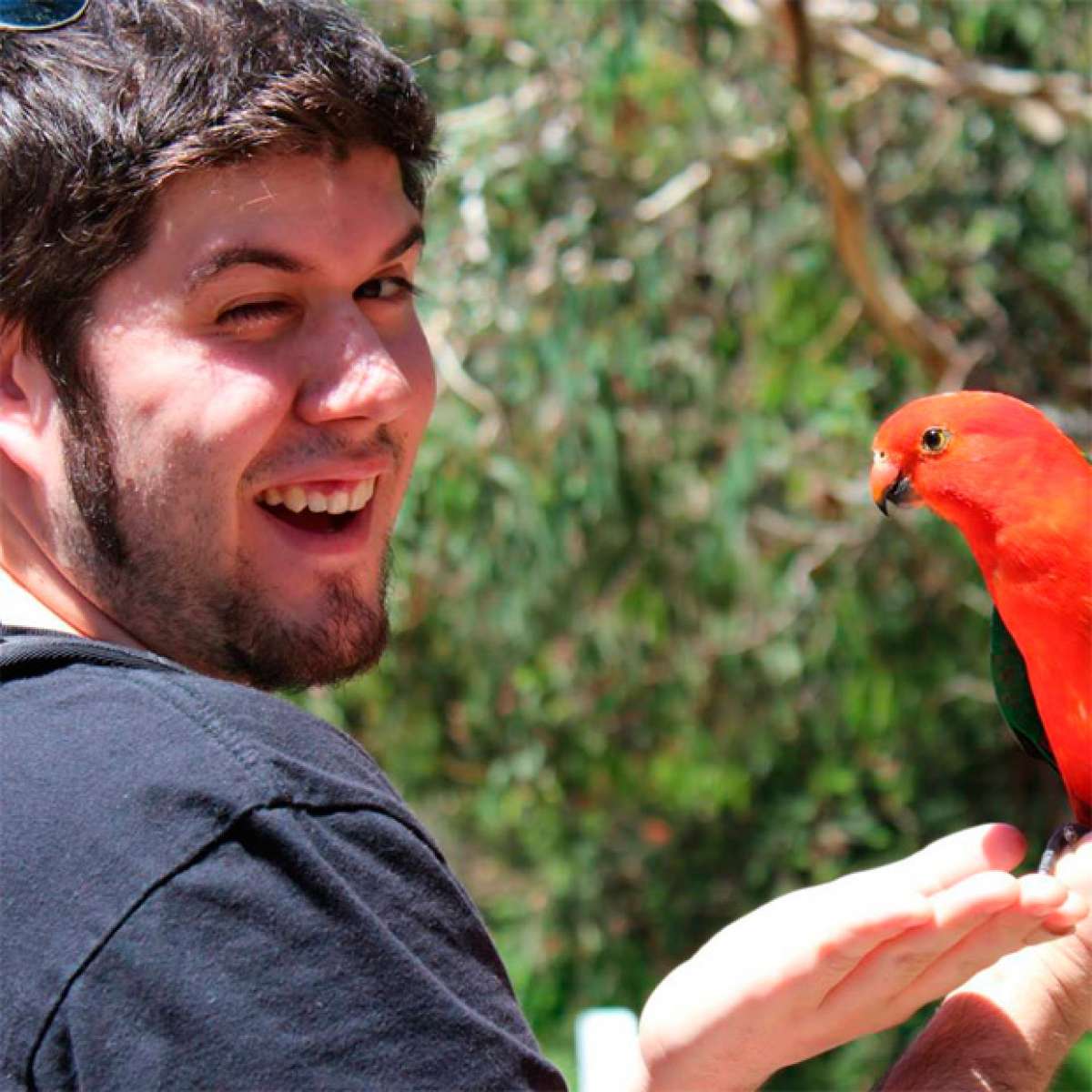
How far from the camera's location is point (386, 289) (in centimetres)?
121

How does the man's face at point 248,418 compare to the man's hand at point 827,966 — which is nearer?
the man's hand at point 827,966

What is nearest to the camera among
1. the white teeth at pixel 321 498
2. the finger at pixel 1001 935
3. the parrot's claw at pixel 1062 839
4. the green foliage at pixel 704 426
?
the finger at pixel 1001 935

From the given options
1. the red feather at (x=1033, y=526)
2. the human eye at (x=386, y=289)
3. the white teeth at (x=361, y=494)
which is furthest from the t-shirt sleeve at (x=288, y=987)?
the red feather at (x=1033, y=526)

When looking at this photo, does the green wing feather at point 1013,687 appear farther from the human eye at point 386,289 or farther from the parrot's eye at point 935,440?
the human eye at point 386,289

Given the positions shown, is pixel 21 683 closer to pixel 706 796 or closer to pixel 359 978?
pixel 359 978

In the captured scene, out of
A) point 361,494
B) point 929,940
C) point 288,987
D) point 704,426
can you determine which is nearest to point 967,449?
point 361,494

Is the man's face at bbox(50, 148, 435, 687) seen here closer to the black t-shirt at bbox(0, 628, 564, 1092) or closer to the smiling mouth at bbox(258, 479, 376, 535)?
the smiling mouth at bbox(258, 479, 376, 535)

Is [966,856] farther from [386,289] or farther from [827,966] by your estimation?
[386,289]

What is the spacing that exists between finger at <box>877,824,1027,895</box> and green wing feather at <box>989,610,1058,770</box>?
0.85 meters

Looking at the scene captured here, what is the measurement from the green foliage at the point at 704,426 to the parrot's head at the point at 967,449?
180cm

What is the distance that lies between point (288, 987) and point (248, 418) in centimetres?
42

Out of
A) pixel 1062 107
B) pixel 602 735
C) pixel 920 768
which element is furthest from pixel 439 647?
pixel 1062 107

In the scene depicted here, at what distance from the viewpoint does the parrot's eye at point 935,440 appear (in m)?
1.81

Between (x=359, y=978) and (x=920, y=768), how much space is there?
4.17 metres
